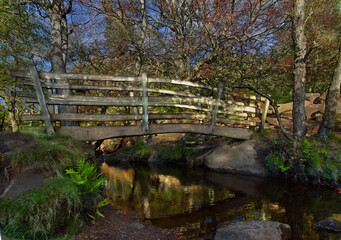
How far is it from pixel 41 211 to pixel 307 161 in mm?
7736

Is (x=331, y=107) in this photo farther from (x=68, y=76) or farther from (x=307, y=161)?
(x=68, y=76)

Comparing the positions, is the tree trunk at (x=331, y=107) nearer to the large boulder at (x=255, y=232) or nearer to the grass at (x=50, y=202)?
the large boulder at (x=255, y=232)

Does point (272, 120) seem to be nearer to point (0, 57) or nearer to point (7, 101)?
point (0, 57)

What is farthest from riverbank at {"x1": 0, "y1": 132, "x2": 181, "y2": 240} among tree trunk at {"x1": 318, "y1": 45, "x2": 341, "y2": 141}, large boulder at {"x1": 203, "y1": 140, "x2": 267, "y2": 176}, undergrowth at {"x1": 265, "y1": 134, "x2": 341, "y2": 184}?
tree trunk at {"x1": 318, "y1": 45, "x2": 341, "y2": 141}

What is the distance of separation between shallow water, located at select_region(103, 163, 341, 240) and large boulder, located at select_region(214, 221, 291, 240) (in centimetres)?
34

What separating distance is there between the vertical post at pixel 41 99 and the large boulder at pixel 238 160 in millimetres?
6742

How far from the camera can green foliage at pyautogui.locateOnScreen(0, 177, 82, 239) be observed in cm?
268

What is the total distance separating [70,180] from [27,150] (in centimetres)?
133

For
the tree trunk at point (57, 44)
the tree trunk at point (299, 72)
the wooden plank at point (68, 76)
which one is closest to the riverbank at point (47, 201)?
the wooden plank at point (68, 76)

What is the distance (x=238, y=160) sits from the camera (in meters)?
9.00

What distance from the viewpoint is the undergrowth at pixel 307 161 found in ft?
22.7

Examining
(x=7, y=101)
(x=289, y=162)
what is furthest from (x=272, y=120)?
(x=7, y=101)

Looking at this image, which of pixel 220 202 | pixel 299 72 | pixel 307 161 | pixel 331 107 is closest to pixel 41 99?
pixel 220 202

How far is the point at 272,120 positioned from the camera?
13148mm
